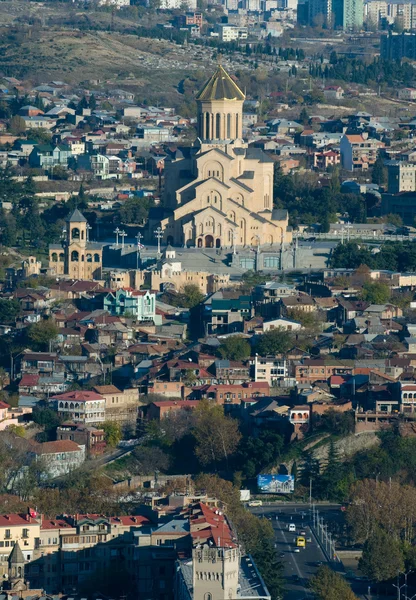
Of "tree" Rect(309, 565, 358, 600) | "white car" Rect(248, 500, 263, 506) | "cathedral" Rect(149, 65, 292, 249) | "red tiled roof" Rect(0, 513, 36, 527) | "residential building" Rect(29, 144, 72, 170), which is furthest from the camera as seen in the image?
"residential building" Rect(29, 144, 72, 170)

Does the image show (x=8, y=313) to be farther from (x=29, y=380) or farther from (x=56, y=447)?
(x=56, y=447)

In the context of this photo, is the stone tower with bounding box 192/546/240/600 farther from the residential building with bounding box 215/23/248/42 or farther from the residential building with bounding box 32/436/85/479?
the residential building with bounding box 215/23/248/42

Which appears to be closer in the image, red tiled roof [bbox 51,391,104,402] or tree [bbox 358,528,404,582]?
tree [bbox 358,528,404,582]

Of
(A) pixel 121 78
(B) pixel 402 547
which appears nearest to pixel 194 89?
(A) pixel 121 78

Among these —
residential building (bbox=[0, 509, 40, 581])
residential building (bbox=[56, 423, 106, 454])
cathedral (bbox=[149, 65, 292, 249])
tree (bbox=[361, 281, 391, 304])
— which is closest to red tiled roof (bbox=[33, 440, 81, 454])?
residential building (bbox=[56, 423, 106, 454])

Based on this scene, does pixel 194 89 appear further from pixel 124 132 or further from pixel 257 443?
pixel 257 443

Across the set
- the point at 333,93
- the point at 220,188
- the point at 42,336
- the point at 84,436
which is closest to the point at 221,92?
the point at 220,188

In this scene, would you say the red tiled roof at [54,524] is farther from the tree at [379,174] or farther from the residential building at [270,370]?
the tree at [379,174]
